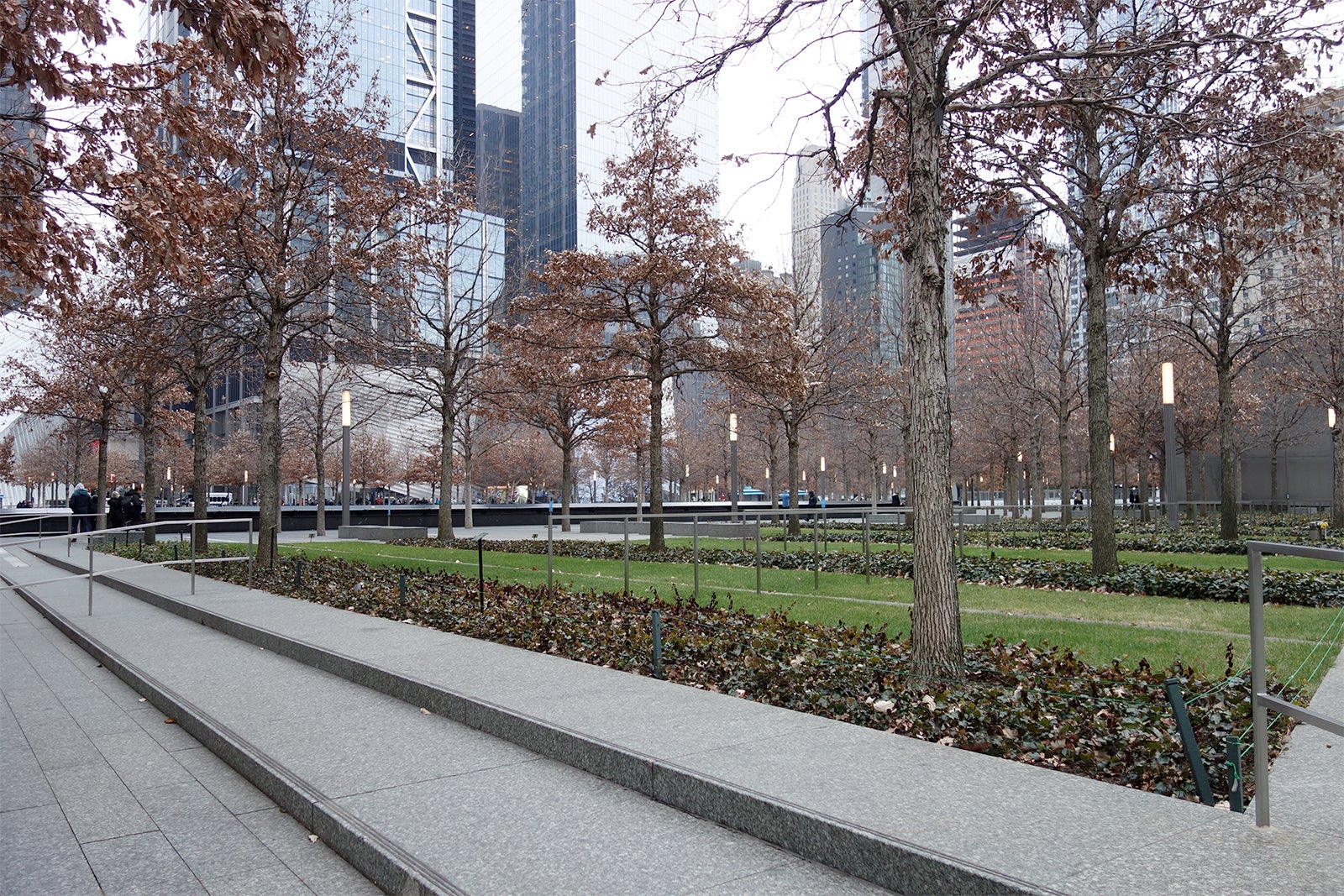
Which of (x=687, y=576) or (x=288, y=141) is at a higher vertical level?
(x=288, y=141)

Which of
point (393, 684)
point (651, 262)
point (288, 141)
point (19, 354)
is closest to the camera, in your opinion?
point (393, 684)

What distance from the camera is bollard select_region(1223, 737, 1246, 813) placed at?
381 cm

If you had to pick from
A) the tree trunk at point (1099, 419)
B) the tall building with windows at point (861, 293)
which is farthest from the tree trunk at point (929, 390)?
the tall building with windows at point (861, 293)

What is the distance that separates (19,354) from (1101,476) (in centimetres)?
3829

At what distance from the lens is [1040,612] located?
10602 mm

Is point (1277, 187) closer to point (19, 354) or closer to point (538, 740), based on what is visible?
point (538, 740)

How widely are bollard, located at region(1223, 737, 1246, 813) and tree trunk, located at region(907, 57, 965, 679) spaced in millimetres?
2558

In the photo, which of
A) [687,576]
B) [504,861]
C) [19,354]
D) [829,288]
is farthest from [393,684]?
[19,354]

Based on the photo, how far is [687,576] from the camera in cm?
1526

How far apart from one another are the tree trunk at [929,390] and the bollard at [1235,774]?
2558mm

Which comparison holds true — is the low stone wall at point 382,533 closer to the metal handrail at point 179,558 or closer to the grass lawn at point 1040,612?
the metal handrail at point 179,558

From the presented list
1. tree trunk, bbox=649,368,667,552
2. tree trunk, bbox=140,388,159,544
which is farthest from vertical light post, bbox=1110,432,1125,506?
tree trunk, bbox=140,388,159,544

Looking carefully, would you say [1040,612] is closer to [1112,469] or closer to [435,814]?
[435,814]

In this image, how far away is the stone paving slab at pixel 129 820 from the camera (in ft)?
13.2
